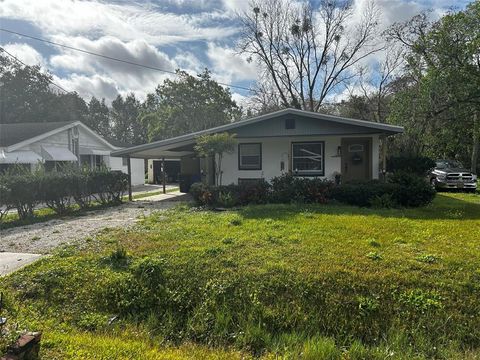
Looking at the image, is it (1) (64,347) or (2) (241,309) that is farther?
(2) (241,309)

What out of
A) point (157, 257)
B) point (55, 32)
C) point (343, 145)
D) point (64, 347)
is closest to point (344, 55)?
point (343, 145)

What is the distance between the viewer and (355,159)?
14539 mm

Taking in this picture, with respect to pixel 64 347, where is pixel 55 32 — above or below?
A: above

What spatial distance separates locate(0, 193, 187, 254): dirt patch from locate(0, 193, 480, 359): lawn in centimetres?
118

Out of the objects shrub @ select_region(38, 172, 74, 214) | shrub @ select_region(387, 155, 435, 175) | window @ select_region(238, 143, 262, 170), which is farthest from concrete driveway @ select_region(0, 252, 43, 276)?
shrub @ select_region(387, 155, 435, 175)

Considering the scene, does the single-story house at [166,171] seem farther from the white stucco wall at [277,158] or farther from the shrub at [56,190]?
the shrub at [56,190]

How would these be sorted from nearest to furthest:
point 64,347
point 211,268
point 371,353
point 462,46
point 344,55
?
point 64,347 < point 371,353 < point 211,268 < point 462,46 < point 344,55

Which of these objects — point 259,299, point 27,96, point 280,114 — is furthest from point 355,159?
point 27,96

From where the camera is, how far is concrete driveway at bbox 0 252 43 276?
5.17 m

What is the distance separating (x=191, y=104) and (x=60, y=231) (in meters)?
29.0

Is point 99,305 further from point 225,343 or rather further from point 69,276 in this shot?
point 225,343

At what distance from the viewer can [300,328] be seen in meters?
3.78

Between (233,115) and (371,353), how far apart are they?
1473 inches

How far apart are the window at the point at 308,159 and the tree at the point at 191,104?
2248cm
